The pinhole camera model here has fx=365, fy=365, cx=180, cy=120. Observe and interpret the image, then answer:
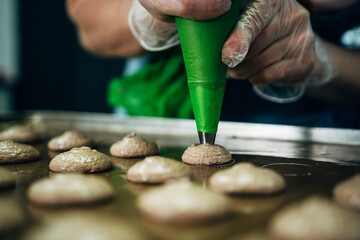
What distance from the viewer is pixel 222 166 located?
1.27 metres

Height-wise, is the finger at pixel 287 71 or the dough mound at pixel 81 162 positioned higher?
the finger at pixel 287 71

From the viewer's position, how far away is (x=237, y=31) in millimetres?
1234

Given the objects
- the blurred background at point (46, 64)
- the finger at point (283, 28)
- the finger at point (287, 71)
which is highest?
the finger at point (283, 28)

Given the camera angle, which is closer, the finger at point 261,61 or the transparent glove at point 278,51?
the transparent glove at point 278,51

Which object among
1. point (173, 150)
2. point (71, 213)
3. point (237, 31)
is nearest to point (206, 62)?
point (237, 31)

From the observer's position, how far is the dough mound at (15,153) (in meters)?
1.30

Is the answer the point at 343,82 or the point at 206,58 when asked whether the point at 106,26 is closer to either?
the point at 206,58

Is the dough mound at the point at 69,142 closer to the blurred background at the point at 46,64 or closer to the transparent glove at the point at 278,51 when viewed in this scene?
the transparent glove at the point at 278,51

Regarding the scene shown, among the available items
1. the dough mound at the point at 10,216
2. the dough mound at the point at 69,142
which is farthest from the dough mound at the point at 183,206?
the dough mound at the point at 69,142

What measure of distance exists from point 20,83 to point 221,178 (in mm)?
5636

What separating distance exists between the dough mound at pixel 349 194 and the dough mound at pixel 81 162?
72 cm

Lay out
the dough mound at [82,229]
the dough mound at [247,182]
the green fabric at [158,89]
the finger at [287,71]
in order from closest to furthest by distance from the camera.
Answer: the dough mound at [82,229], the dough mound at [247,182], the finger at [287,71], the green fabric at [158,89]

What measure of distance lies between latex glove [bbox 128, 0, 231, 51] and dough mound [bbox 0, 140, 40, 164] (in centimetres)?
69

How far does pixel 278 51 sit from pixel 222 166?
65cm
